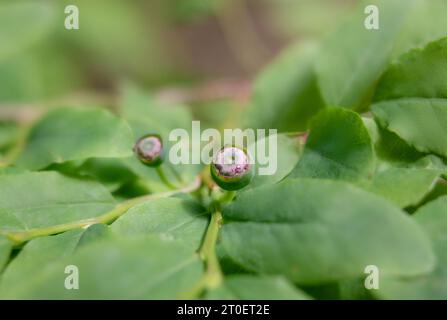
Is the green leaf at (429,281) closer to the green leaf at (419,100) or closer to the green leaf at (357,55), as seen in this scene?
the green leaf at (419,100)

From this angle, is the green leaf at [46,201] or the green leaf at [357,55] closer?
the green leaf at [46,201]

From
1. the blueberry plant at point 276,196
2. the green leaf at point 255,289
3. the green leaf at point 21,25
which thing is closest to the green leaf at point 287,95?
the blueberry plant at point 276,196

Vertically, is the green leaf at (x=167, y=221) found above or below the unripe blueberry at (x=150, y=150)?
below

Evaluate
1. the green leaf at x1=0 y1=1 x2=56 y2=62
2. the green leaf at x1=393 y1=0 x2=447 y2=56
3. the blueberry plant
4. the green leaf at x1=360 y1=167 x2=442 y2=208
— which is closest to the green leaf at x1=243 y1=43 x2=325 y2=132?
the blueberry plant

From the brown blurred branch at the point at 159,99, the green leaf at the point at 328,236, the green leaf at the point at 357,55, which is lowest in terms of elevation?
the green leaf at the point at 328,236

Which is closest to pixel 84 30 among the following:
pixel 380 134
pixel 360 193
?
pixel 380 134

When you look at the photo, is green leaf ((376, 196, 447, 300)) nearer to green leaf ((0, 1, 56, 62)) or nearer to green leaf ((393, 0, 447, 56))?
green leaf ((393, 0, 447, 56))

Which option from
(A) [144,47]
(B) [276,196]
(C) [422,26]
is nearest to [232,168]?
(B) [276,196]

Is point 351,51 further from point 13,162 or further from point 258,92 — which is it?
point 13,162
